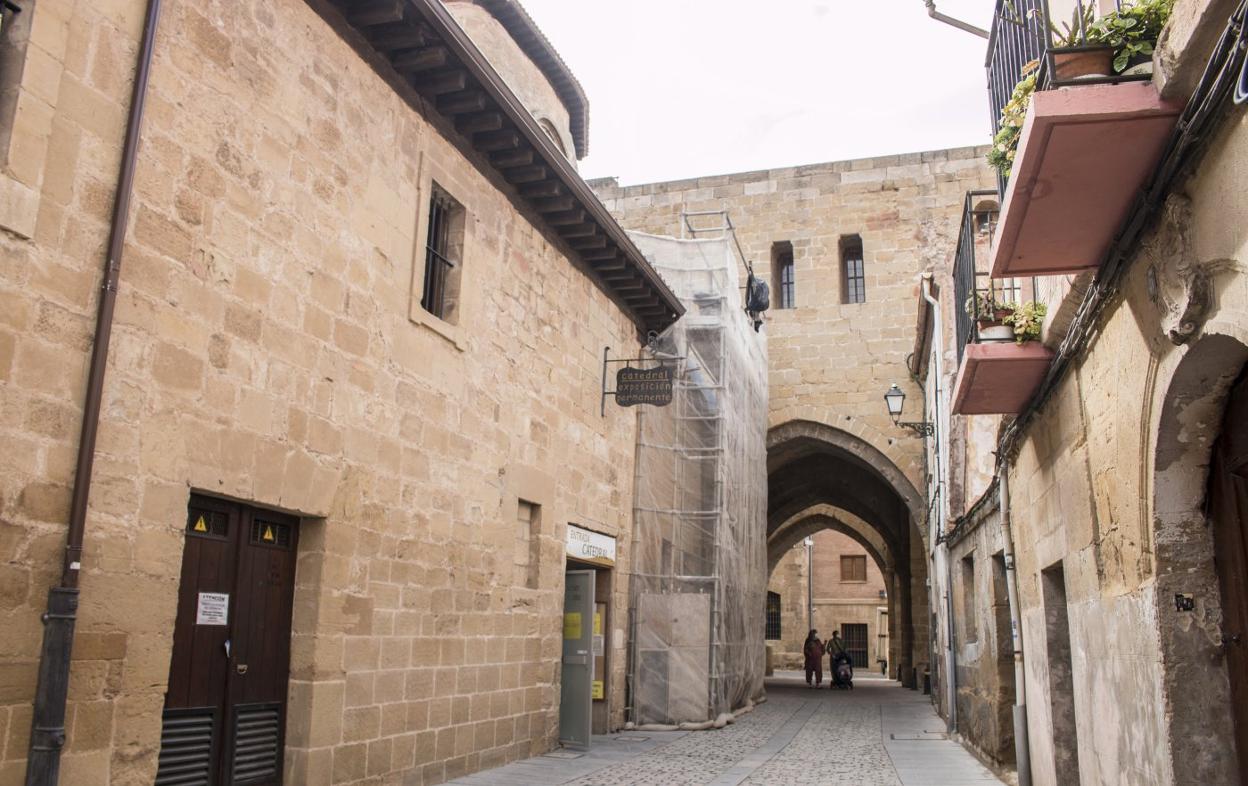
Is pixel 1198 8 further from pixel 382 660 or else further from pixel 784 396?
pixel 784 396

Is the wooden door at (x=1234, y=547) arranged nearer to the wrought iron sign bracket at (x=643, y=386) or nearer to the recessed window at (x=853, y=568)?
the wrought iron sign bracket at (x=643, y=386)

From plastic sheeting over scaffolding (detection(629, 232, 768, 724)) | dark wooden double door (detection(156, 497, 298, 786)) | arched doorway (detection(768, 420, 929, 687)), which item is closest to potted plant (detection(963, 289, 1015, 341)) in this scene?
dark wooden double door (detection(156, 497, 298, 786))

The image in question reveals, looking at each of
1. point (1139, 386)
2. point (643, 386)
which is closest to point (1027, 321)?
point (1139, 386)

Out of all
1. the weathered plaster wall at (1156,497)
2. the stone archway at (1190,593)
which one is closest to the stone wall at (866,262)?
the weathered plaster wall at (1156,497)

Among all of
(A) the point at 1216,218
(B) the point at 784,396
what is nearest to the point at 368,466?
(A) the point at 1216,218

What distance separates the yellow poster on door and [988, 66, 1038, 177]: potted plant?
7.09 m

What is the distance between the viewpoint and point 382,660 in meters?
7.18

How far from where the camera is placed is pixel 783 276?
831 inches

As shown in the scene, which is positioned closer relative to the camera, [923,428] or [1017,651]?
[1017,651]

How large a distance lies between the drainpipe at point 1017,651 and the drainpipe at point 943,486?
494 cm

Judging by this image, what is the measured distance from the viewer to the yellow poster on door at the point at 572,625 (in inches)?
436

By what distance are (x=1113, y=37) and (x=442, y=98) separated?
5.51m

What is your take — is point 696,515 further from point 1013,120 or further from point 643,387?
point 1013,120

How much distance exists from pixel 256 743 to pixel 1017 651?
5.28 m
